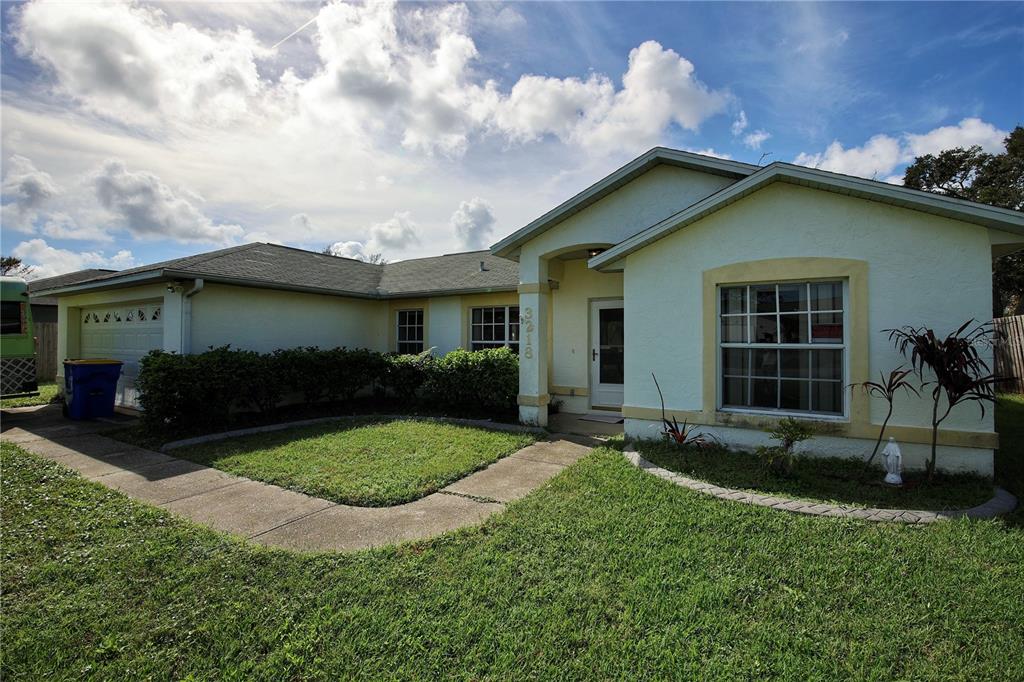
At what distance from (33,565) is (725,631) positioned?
5440 mm

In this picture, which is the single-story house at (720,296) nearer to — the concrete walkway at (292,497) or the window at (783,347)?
the window at (783,347)

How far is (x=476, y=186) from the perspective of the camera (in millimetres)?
12258

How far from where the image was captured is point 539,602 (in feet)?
10.4

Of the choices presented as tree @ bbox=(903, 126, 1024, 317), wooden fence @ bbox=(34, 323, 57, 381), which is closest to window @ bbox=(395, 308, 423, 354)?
wooden fence @ bbox=(34, 323, 57, 381)

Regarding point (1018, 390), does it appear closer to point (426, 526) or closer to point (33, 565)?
point (426, 526)

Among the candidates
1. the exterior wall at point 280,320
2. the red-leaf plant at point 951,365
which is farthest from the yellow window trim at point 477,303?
the red-leaf plant at point 951,365

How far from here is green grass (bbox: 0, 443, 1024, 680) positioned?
8.59 feet

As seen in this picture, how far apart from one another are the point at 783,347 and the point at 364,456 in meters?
6.40

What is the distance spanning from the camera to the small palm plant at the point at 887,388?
18.0 ft

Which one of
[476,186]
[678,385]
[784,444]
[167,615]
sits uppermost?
[476,186]

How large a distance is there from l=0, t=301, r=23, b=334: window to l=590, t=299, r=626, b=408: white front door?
555 inches

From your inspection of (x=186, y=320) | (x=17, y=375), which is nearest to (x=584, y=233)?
(x=186, y=320)

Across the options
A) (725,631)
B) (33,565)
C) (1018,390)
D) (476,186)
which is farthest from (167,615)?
(1018,390)

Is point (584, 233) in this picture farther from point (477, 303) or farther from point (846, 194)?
point (477, 303)
